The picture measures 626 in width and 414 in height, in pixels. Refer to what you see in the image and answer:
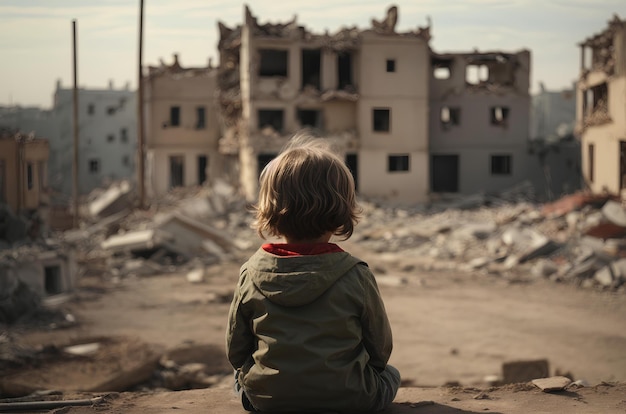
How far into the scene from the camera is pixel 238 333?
317 centimetres

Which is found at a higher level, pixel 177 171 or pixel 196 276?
pixel 177 171

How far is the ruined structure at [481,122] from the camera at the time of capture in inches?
1325

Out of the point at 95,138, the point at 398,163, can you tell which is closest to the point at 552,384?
the point at 398,163

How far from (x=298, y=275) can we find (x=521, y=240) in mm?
17285

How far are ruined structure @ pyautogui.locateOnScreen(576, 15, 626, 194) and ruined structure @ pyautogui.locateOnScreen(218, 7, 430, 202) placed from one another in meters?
6.98

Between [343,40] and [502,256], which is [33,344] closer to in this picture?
[502,256]

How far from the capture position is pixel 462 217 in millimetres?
26609

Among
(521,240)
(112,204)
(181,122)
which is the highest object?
(181,122)

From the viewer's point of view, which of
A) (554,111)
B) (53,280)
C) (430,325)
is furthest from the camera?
(554,111)

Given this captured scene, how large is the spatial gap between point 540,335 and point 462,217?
50.9ft

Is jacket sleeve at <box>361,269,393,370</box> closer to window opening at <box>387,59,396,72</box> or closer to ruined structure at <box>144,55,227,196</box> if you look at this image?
window opening at <box>387,59,396,72</box>

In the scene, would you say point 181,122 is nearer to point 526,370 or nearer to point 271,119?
point 271,119

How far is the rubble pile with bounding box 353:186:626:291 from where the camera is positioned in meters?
16.0

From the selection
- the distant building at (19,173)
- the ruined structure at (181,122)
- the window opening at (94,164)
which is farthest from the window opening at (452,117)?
the window opening at (94,164)
